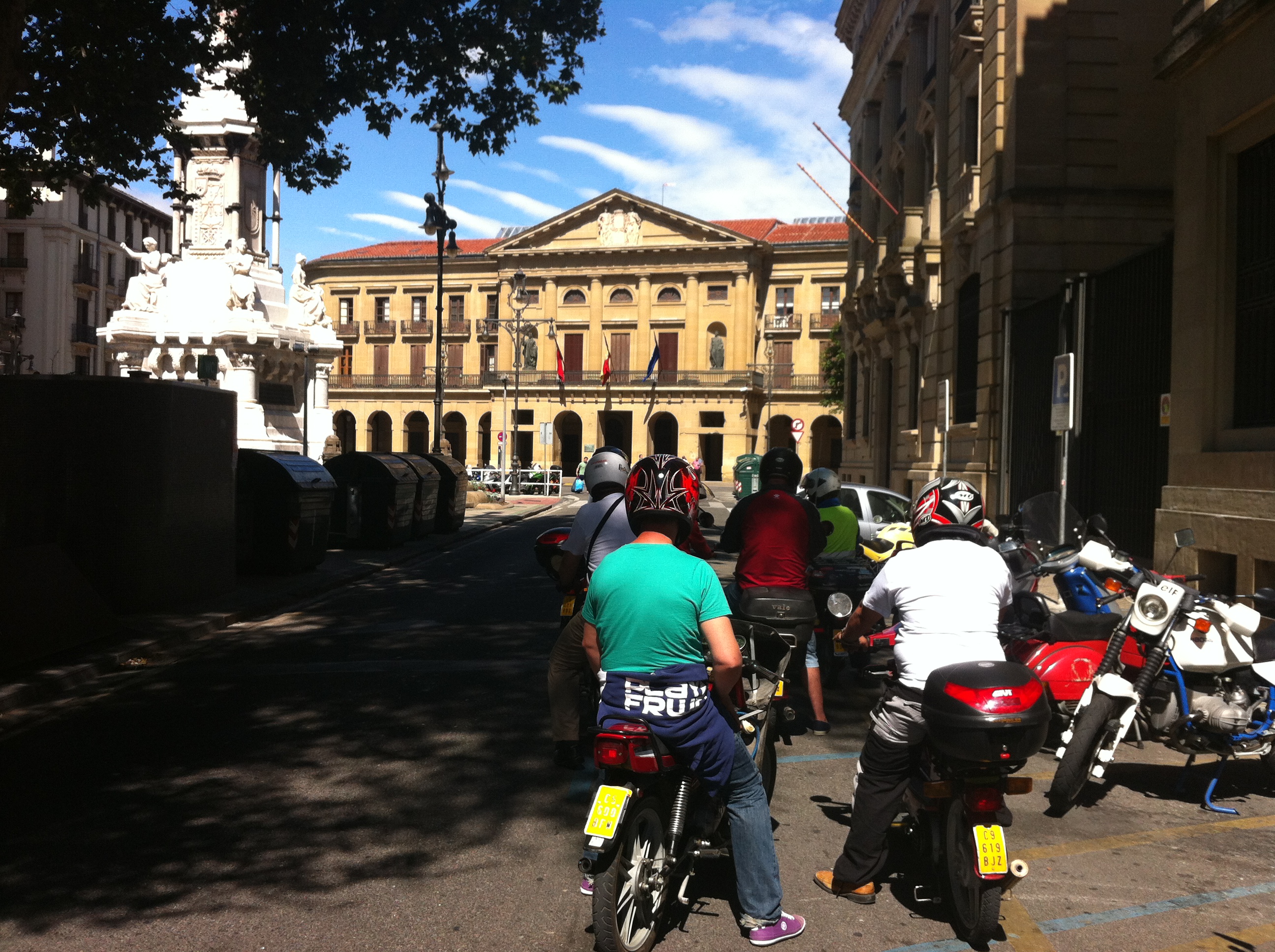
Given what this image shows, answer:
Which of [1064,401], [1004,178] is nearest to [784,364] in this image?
[1004,178]

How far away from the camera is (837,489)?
8.79 metres

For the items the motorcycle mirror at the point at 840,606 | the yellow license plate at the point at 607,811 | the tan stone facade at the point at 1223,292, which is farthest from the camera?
the tan stone facade at the point at 1223,292

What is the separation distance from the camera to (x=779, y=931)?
3.84 m

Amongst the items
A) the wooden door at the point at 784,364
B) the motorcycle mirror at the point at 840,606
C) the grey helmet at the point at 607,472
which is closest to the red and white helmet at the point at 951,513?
the motorcycle mirror at the point at 840,606

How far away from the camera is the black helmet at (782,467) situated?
22.7 ft

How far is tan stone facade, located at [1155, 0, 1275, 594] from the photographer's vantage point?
10266 mm

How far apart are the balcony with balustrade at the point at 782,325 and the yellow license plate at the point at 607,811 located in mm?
65783

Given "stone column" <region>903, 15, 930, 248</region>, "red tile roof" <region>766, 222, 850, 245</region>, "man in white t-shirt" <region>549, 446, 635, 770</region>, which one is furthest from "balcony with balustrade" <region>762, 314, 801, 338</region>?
"man in white t-shirt" <region>549, 446, 635, 770</region>

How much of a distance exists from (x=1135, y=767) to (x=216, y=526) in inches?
366

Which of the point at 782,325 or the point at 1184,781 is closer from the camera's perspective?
the point at 1184,781

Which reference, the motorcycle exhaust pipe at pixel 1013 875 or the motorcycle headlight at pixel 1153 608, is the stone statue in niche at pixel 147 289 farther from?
the motorcycle exhaust pipe at pixel 1013 875

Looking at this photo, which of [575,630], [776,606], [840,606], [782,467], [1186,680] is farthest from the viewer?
[782,467]

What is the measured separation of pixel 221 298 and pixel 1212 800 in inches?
983

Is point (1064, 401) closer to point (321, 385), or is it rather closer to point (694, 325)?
point (321, 385)
